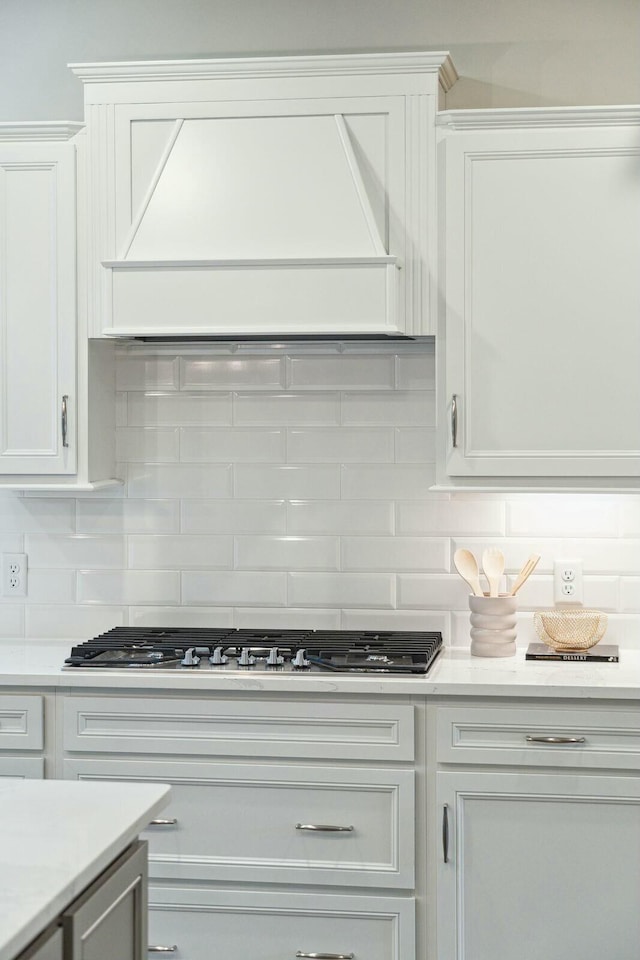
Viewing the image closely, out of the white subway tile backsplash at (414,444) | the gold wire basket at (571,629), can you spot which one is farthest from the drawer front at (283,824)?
the white subway tile backsplash at (414,444)

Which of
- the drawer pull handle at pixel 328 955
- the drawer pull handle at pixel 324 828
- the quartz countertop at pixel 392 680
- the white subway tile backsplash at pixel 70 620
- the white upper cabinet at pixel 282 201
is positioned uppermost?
the white upper cabinet at pixel 282 201

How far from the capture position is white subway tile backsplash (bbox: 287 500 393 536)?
348 centimetres

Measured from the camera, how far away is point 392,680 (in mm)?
2887

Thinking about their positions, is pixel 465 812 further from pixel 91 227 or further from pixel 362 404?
pixel 91 227

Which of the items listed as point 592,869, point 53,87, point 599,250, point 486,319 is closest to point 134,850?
point 592,869

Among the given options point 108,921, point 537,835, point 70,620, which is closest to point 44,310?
point 70,620

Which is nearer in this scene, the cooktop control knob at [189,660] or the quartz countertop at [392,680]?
the quartz countertop at [392,680]

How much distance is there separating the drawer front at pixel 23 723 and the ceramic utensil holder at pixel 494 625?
118 cm

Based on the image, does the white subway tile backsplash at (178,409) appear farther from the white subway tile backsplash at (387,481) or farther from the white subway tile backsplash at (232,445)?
the white subway tile backsplash at (387,481)

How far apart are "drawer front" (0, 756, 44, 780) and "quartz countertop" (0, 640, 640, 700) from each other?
19 cm

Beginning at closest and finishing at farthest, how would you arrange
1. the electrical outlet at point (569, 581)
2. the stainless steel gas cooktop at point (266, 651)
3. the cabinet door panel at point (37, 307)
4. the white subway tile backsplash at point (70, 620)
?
the stainless steel gas cooktop at point (266, 651) < the cabinet door panel at point (37, 307) < the electrical outlet at point (569, 581) < the white subway tile backsplash at point (70, 620)

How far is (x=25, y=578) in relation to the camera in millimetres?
3619

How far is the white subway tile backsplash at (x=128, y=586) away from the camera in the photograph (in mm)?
3574

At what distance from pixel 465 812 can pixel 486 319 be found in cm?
128
